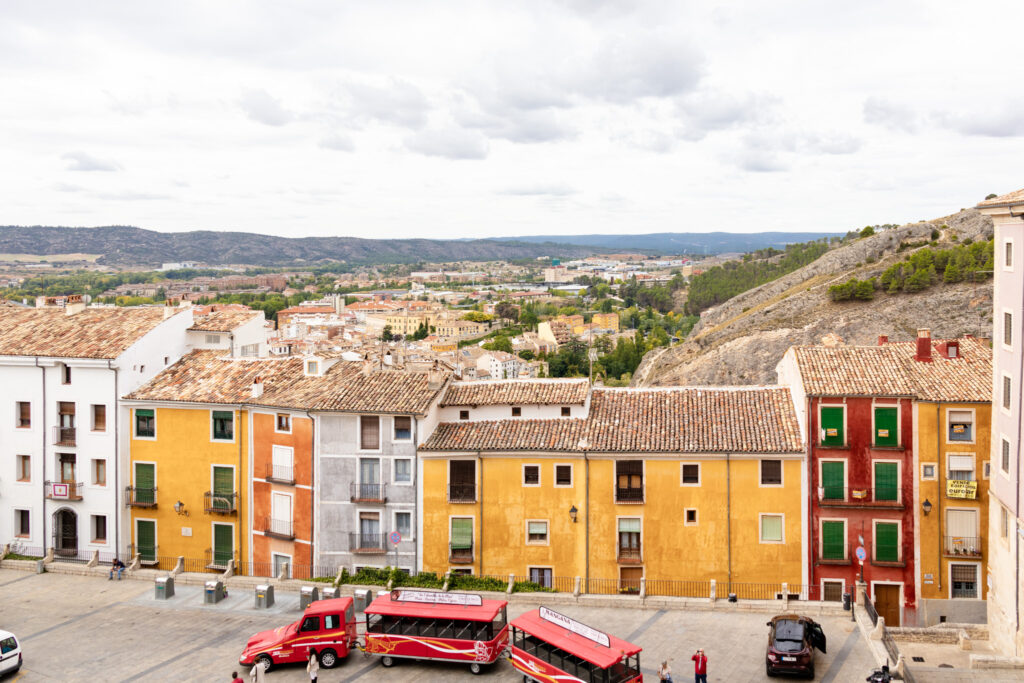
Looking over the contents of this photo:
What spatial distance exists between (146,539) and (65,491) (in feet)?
14.6

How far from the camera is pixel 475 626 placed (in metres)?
27.6

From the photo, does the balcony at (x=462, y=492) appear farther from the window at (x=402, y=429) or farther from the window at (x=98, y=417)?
the window at (x=98, y=417)

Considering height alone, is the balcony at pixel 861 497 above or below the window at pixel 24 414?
below

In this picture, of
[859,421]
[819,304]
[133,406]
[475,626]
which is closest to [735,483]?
[859,421]

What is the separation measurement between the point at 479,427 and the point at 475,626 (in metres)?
13.7

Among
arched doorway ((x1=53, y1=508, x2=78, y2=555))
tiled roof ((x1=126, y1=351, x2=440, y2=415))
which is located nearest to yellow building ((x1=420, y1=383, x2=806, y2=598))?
tiled roof ((x1=126, y1=351, x2=440, y2=415))

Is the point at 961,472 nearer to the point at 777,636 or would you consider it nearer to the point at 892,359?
the point at 892,359

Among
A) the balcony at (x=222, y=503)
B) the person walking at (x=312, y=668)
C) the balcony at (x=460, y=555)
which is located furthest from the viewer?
the balcony at (x=222, y=503)

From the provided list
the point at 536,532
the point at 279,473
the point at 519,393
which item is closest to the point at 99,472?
the point at 279,473

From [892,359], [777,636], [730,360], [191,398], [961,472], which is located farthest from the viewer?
[730,360]

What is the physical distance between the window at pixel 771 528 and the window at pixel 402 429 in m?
→ 14.8

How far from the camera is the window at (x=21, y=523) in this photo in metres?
45.6

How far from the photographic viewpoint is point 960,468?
3697 cm

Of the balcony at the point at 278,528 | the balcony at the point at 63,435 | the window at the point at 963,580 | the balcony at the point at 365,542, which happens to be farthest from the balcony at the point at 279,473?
the window at the point at 963,580
